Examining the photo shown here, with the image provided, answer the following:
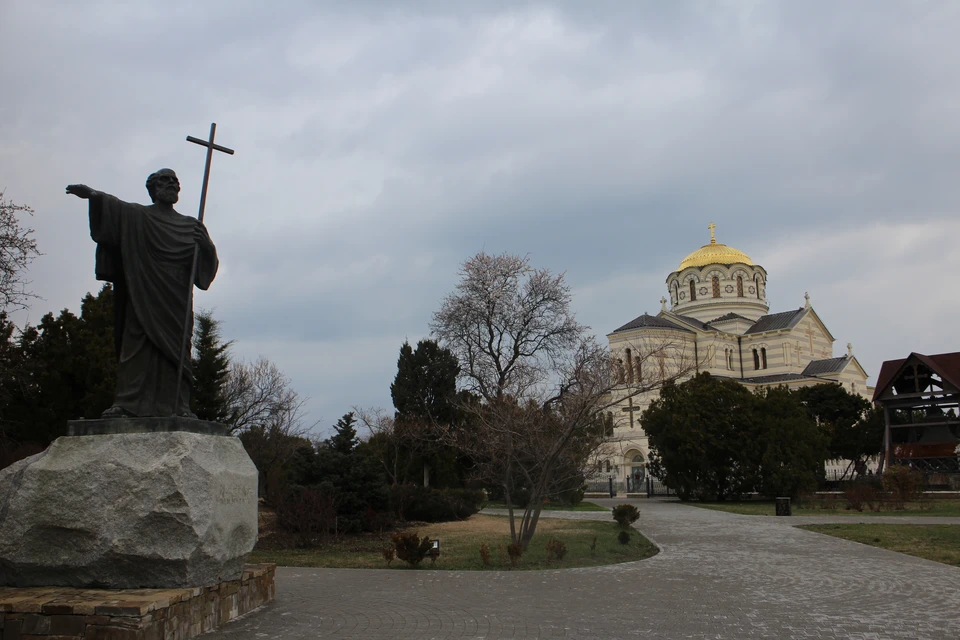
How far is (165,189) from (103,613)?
162 inches

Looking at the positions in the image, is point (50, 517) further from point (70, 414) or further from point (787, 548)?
point (70, 414)

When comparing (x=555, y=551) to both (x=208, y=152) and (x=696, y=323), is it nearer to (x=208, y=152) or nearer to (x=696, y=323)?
(x=208, y=152)

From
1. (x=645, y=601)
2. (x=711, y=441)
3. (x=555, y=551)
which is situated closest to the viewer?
(x=645, y=601)

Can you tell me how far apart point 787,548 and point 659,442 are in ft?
67.4

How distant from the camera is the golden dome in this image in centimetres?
5869

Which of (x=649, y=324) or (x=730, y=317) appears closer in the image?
(x=649, y=324)

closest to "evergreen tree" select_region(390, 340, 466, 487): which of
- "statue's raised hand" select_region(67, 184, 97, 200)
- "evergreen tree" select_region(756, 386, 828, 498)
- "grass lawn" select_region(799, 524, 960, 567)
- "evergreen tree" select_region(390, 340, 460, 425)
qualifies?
"evergreen tree" select_region(390, 340, 460, 425)

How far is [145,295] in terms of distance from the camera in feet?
23.4

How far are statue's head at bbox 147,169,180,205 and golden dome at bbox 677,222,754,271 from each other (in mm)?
55405

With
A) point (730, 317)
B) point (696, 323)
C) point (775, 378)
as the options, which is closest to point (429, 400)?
point (696, 323)

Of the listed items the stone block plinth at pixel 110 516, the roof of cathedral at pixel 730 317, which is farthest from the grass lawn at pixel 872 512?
the roof of cathedral at pixel 730 317

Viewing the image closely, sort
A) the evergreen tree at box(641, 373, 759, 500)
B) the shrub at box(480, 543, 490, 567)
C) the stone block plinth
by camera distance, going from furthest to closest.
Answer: the evergreen tree at box(641, 373, 759, 500), the shrub at box(480, 543, 490, 567), the stone block plinth

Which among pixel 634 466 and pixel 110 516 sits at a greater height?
pixel 634 466

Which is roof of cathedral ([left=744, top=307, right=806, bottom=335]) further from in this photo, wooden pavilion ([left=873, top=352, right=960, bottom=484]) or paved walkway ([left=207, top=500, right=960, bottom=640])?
paved walkway ([left=207, top=500, right=960, bottom=640])
